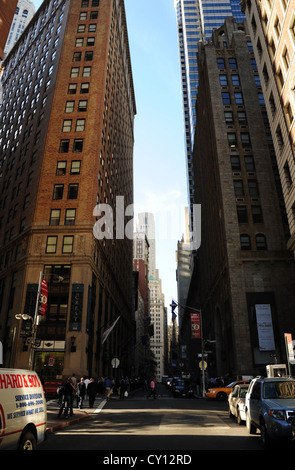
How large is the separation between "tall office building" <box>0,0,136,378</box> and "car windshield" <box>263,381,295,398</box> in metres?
20.7

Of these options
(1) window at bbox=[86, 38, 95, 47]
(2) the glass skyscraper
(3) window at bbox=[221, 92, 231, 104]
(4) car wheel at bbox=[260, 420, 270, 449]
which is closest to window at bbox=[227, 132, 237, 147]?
(3) window at bbox=[221, 92, 231, 104]

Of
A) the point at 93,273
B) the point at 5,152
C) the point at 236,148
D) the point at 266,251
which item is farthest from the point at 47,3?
the point at 266,251

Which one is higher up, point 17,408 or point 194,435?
point 17,408

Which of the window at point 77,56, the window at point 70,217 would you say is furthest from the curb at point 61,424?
the window at point 77,56

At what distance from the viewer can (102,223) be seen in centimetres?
4791

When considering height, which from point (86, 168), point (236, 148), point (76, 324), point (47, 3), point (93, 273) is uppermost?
point (47, 3)

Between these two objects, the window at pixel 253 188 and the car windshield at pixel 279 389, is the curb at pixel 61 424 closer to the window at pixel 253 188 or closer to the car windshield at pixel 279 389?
the car windshield at pixel 279 389

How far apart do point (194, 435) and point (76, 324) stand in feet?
91.7

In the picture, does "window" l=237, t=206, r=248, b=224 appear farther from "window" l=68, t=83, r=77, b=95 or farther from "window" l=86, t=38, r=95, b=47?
"window" l=86, t=38, r=95, b=47

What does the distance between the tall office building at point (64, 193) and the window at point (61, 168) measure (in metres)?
0.18

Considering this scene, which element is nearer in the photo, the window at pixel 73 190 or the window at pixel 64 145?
the window at pixel 73 190

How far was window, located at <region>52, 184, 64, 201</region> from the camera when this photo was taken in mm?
44781

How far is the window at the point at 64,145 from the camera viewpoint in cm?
4807
